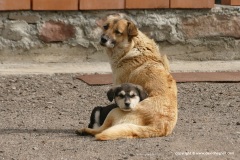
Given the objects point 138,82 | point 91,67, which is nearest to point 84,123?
point 138,82

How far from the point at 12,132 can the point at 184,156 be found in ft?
6.07

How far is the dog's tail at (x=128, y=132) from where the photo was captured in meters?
7.55

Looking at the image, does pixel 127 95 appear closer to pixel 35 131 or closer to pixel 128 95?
pixel 128 95

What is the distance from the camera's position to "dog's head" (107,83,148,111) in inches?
305

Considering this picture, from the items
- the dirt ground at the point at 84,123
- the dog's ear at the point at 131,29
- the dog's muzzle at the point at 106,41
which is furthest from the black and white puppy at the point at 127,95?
the dog's ear at the point at 131,29

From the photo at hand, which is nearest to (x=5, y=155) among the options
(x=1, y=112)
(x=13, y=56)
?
(x=1, y=112)

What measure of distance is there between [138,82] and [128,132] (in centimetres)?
67

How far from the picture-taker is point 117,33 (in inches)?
327

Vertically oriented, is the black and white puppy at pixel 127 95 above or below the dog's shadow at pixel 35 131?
above

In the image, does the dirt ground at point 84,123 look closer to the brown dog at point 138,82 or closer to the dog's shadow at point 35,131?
the dog's shadow at point 35,131

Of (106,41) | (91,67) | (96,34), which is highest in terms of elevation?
(106,41)

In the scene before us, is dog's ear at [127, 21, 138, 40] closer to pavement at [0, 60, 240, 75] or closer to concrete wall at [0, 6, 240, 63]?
pavement at [0, 60, 240, 75]

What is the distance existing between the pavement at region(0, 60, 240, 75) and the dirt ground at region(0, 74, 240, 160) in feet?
0.91

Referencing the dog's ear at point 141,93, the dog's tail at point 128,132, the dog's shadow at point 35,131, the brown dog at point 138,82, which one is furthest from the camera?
the dog's shadow at point 35,131
